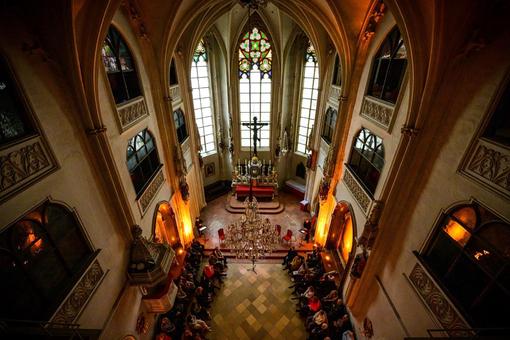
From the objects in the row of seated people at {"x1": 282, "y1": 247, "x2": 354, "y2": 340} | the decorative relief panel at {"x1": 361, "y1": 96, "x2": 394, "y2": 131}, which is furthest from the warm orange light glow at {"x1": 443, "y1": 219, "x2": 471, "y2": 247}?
the row of seated people at {"x1": 282, "y1": 247, "x2": 354, "y2": 340}

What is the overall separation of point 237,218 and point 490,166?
11.2 m

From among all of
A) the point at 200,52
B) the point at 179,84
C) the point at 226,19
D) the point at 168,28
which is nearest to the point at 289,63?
the point at 226,19

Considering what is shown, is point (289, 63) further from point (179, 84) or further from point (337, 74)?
point (179, 84)

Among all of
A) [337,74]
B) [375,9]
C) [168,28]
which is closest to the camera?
[375,9]

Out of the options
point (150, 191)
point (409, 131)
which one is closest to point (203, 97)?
point (150, 191)

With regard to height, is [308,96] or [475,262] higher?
[308,96]

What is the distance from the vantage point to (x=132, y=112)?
6.82 m

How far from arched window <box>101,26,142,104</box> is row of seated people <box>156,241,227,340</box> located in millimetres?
6775

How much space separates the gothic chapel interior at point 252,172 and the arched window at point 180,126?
798mm

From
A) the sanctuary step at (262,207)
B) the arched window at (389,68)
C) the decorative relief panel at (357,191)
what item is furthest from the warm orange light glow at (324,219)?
the arched window at (389,68)

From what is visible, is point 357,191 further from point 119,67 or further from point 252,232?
point 119,67

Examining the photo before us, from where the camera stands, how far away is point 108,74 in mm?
5984

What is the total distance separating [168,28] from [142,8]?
84 cm

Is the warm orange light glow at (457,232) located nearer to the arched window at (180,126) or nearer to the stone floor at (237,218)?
the stone floor at (237,218)
